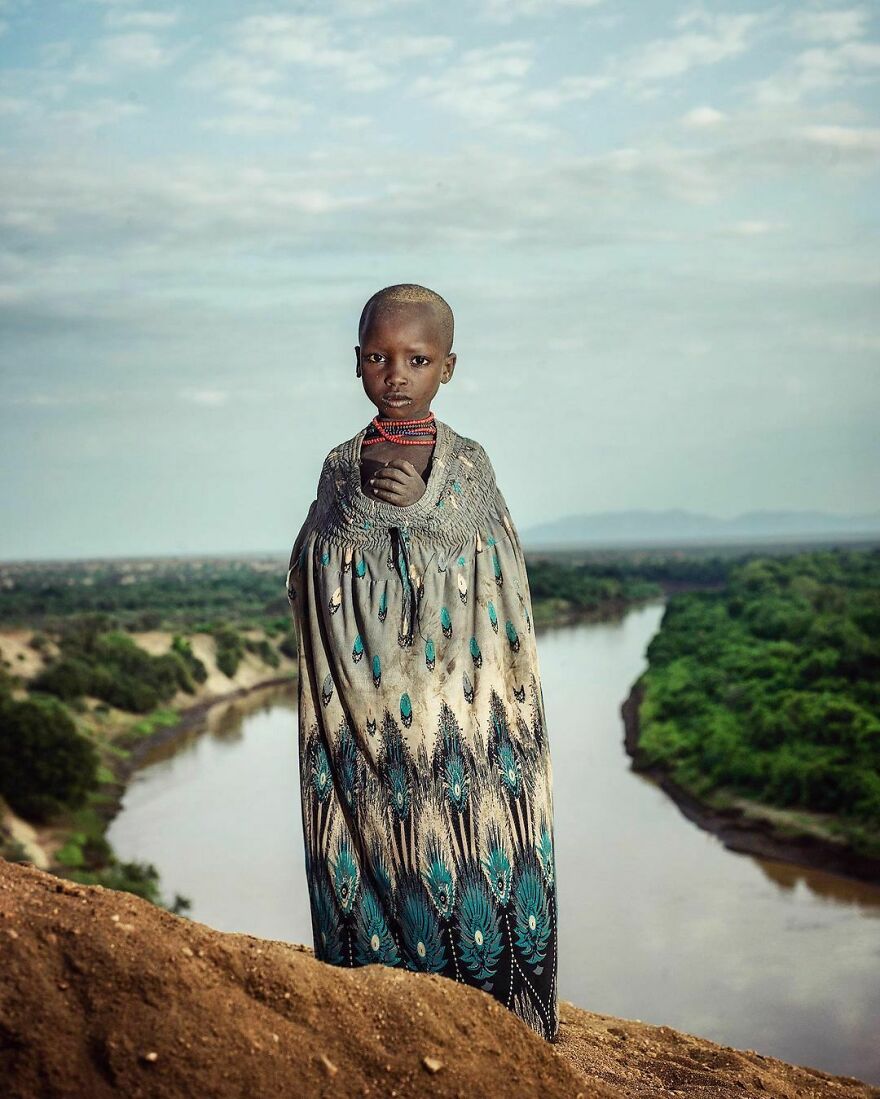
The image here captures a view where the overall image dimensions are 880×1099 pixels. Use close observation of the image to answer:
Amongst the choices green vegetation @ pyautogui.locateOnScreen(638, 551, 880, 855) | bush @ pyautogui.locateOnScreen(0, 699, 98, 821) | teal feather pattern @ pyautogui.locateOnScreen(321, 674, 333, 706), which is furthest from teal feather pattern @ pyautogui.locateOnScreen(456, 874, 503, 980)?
bush @ pyautogui.locateOnScreen(0, 699, 98, 821)

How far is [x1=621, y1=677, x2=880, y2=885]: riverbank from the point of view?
20.2 meters

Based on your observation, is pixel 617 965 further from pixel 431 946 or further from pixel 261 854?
pixel 431 946

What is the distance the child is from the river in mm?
9476

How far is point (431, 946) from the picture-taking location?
3.92m

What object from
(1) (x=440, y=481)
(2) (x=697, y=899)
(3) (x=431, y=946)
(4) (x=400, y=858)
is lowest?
(2) (x=697, y=899)

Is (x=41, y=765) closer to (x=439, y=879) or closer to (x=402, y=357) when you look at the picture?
(x=439, y=879)

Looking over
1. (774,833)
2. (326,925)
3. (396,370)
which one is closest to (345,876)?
(326,925)

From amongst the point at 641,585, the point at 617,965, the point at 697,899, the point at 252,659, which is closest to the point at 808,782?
the point at 697,899

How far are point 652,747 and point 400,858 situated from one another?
80.8 feet

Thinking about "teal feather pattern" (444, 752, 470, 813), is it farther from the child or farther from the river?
the river

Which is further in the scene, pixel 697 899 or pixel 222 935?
pixel 697 899

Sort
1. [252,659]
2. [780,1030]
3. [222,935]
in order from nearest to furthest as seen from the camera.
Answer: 1. [222,935]
2. [780,1030]
3. [252,659]

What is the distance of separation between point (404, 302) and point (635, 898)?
16114mm

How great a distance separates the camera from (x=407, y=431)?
4145 mm
